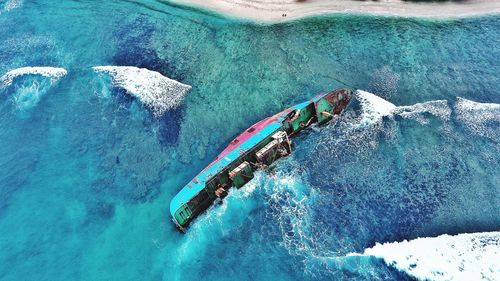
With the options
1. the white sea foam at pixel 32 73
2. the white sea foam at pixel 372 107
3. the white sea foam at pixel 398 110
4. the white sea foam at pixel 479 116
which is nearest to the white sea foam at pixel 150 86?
the white sea foam at pixel 32 73

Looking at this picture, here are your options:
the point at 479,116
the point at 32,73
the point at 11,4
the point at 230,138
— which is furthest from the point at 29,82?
the point at 479,116

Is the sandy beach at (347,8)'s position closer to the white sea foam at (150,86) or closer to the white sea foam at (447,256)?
the white sea foam at (150,86)

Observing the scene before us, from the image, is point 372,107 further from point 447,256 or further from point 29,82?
point 29,82

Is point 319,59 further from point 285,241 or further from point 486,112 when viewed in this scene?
point 285,241

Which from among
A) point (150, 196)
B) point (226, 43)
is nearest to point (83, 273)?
point (150, 196)

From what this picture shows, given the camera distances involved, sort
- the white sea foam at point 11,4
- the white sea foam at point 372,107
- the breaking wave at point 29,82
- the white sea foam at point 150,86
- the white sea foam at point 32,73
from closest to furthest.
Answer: the white sea foam at point 372,107, the white sea foam at point 150,86, the breaking wave at point 29,82, the white sea foam at point 32,73, the white sea foam at point 11,4
